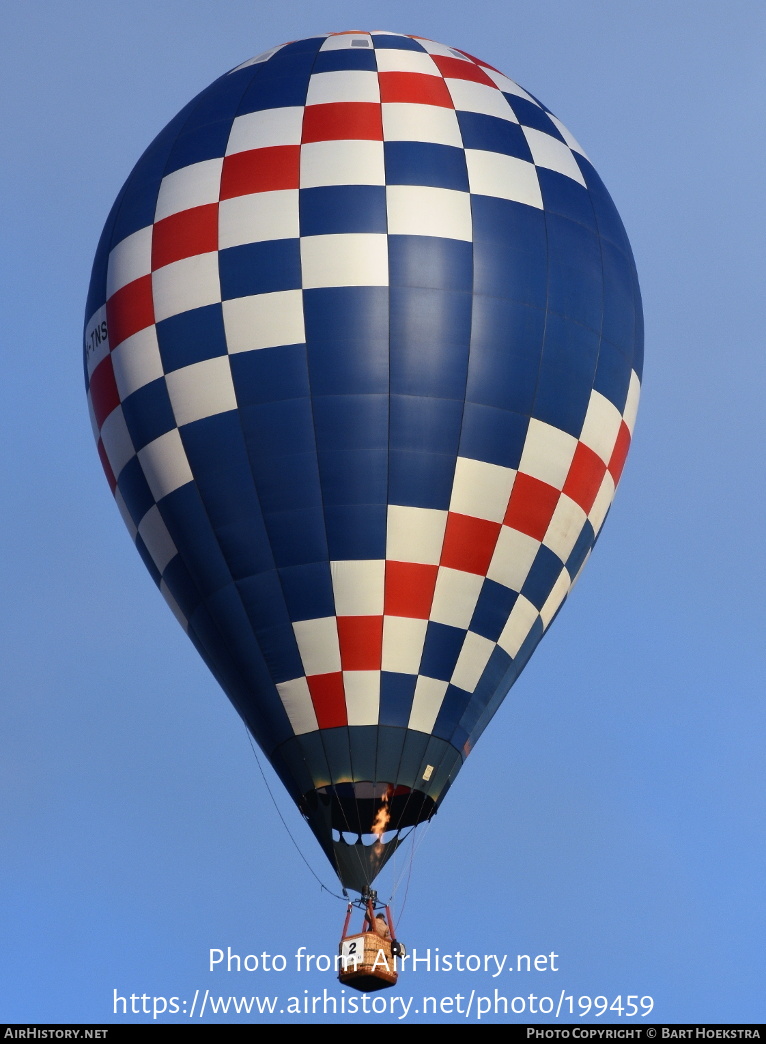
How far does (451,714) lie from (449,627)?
2.31ft

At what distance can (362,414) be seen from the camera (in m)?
18.4

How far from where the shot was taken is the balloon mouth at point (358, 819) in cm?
1805

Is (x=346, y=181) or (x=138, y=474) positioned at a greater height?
(x=346, y=181)

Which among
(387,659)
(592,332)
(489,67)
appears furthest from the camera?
(489,67)

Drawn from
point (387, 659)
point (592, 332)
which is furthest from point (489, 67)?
point (387, 659)

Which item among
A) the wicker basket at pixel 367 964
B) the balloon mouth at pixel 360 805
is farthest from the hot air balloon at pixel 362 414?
the wicker basket at pixel 367 964

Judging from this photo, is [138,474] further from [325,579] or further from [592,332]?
[592,332]

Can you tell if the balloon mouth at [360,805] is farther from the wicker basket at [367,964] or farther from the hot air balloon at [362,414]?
the wicker basket at [367,964]

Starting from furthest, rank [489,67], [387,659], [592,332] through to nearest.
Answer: [489,67]
[592,332]
[387,659]

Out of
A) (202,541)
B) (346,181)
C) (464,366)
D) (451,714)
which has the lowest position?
(451,714)

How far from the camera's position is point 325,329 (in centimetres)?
1852

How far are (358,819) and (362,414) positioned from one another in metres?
3.24

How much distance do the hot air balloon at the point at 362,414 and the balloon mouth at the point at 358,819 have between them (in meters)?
0.02

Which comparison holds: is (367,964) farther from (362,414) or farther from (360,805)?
(362,414)
